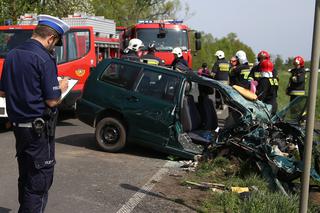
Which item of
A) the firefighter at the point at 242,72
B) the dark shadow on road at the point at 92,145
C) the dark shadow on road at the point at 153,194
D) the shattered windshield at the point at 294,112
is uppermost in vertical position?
the firefighter at the point at 242,72

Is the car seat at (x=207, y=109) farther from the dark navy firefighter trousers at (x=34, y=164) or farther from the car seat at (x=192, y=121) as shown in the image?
the dark navy firefighter trousers at (x=34, y=164)

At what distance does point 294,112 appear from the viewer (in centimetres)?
629

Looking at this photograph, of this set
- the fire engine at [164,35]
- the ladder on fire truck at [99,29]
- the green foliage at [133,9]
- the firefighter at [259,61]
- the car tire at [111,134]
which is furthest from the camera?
the green foliage at [133,9]

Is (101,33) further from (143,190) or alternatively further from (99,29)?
(143,190)

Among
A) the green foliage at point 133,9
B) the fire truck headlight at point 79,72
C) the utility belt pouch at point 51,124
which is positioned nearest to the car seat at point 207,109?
the fire truck headlight at point 79,72

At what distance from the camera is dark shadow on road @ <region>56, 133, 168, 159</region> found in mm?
7448

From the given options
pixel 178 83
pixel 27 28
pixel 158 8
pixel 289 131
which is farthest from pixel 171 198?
pixel 158 8

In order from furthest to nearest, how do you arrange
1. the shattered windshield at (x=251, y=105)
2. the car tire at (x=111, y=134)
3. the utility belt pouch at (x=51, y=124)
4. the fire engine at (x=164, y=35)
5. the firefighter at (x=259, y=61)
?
the fire engine at (x=164, y=35)
the firefighter at (x=259, y=61)
the car tire at (x=111, y=134)
the shattered windshield at (x=251, y=105)
the utility belt pouch at (x=51, y=124)

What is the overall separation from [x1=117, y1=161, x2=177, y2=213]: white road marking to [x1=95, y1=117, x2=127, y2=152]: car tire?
95 centimetres

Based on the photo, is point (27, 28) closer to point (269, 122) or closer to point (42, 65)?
point (269, 122)

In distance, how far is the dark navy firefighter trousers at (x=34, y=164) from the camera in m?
3.42

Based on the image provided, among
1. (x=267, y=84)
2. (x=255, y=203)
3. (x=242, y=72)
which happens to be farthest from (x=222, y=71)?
(x=255, y=203)

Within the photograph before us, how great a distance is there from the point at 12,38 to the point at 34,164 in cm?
703

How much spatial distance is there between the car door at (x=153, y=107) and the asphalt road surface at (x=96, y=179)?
43cm
